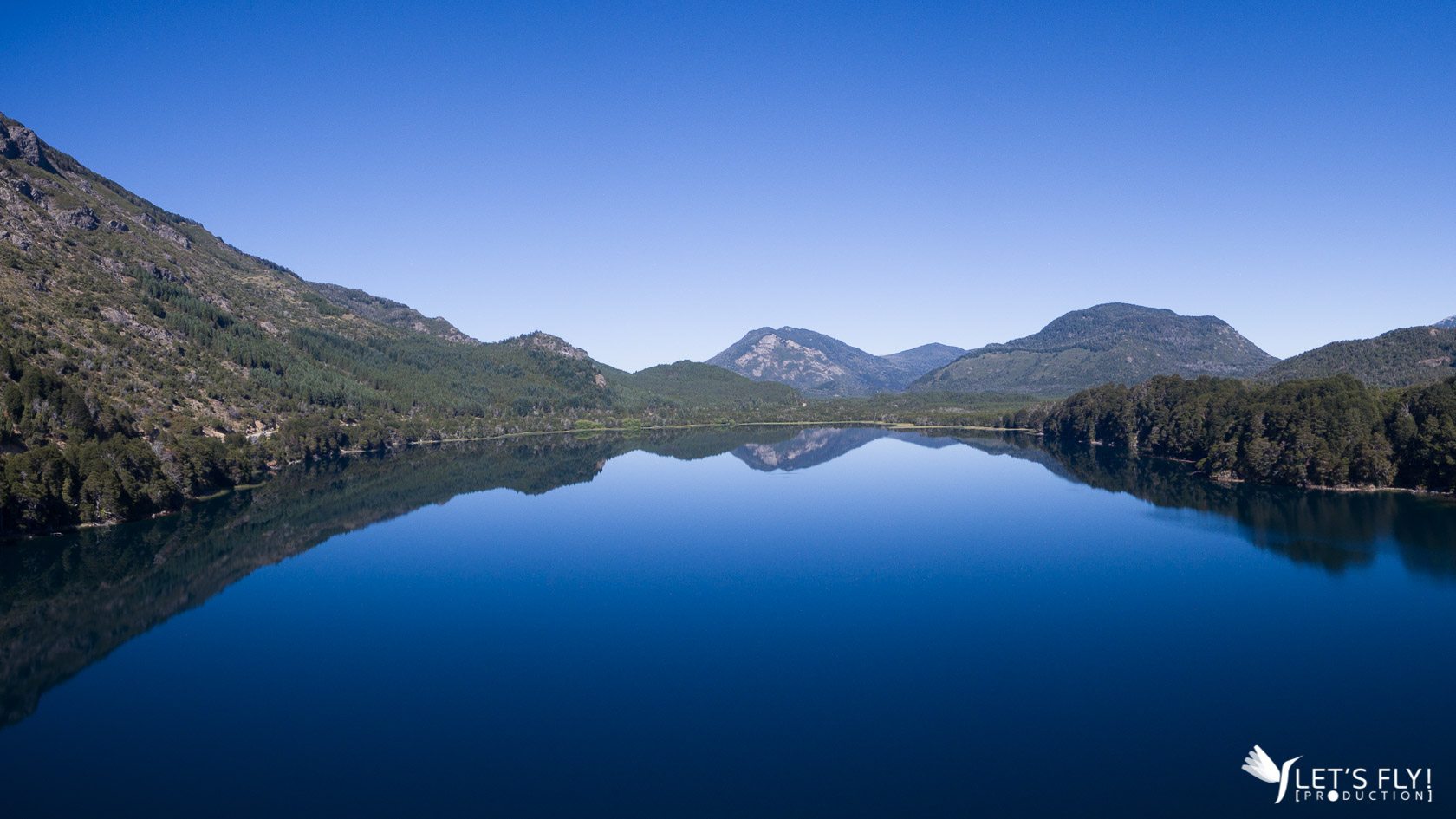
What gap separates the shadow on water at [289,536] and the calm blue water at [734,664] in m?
0.40

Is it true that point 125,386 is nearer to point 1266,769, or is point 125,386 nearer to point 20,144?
point 1266,769

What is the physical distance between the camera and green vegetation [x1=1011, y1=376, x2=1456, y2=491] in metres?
75.8

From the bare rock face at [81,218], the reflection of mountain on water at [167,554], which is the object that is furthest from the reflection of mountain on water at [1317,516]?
the bare rock face at [81,218]

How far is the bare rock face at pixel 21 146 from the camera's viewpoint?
186 meters

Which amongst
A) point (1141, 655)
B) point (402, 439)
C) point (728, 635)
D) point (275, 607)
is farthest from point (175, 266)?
point (1141, 655)

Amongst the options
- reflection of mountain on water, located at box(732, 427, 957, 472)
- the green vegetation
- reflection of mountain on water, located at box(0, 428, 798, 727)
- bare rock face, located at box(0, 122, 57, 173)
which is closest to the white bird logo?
reflection of mountain on water, located at box(0, 428, 798, 727)

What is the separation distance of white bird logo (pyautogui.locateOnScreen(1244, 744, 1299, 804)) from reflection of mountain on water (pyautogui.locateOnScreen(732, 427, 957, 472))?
100433mm

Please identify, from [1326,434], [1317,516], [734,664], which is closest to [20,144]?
[734,664]

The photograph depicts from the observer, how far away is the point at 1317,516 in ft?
225

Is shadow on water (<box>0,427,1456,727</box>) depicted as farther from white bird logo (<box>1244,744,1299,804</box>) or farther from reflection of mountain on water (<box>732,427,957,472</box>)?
white bird logo (<box>1244,744,1299,804</box>)

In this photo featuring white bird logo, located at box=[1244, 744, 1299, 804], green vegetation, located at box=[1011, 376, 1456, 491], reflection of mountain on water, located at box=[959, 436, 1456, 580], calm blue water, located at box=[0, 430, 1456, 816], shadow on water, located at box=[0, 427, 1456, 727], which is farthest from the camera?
green vegetation, located at box=[1011, 376, 1456, 491]

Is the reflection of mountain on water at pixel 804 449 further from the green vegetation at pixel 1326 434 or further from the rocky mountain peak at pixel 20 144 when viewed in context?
the rocky mountain peak at pixel 20 144

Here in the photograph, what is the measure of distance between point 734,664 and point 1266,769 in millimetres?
20183

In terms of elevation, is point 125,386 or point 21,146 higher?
point 21,146
